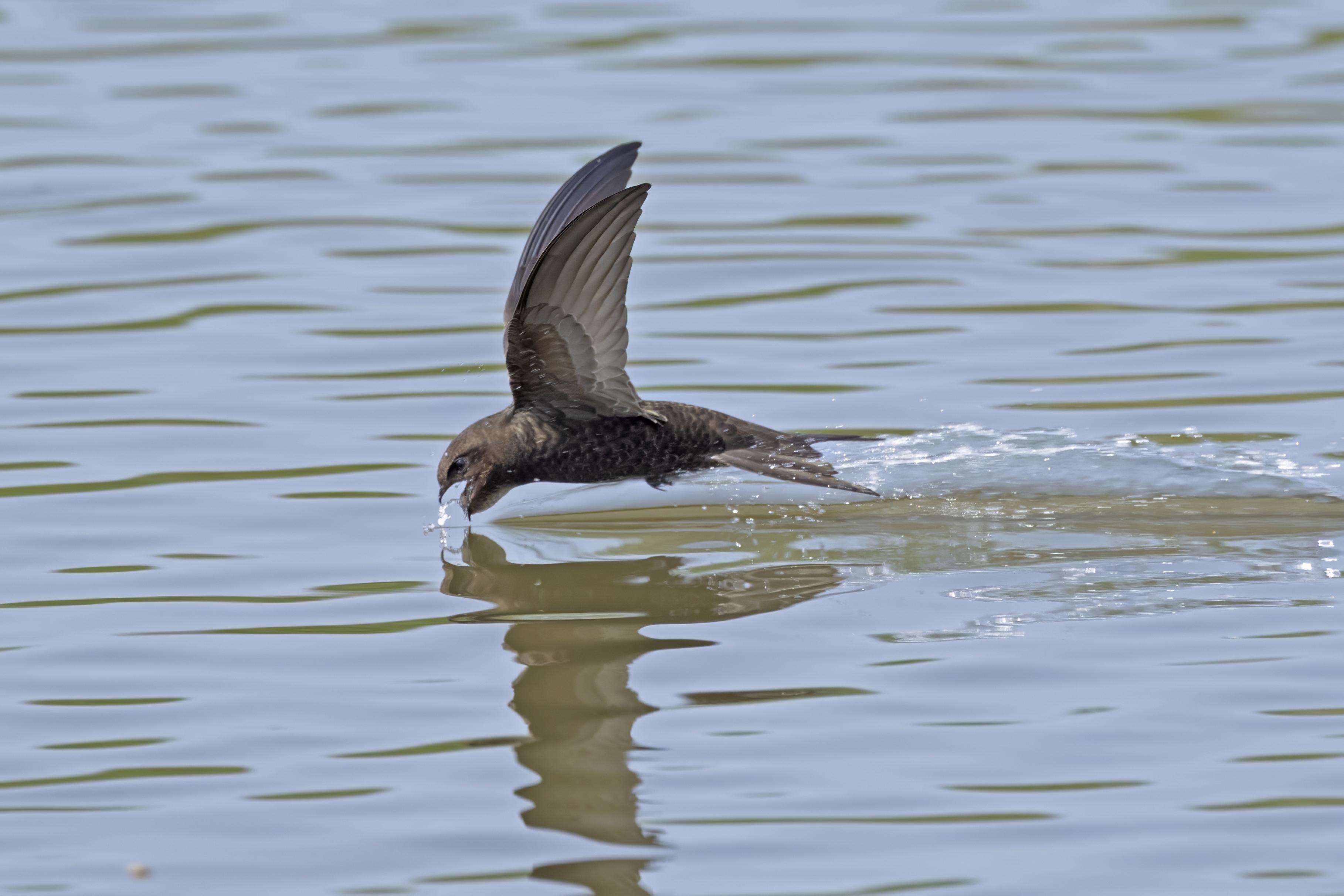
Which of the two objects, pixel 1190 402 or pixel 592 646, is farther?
pixel 1190 402

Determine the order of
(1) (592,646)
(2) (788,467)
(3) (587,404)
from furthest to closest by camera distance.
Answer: (3) (587,404) < (2) (788,467) < (1) (592,646)

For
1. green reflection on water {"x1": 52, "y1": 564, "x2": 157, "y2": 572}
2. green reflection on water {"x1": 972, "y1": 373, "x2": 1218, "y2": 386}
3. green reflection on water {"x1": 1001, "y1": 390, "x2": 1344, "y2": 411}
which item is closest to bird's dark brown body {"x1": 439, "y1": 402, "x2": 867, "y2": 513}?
green reflection on water {"x1": 52, "y1": 564, "x2": 157, "y2": 572}

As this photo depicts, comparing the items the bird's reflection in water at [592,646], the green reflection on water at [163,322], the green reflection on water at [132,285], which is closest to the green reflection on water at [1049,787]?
the bird's reflection in water at [592,646]

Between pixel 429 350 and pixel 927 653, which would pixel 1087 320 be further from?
pixel 927 653

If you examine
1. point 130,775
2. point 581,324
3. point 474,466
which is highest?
point 581,324

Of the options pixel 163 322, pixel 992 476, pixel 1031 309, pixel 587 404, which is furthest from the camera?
pixel 163 322

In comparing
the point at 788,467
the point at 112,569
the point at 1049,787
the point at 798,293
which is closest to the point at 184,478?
the point at 112,569

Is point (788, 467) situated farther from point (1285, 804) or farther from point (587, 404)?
point (1285, 804)

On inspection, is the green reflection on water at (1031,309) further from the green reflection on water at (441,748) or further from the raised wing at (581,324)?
the green reflection on water at (441,748)

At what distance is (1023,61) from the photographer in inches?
527

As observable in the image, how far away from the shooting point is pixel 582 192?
19.9ft

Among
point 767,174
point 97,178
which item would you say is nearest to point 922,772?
point 767,174

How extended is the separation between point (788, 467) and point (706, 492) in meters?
0.71

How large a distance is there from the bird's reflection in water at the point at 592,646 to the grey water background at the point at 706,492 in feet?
0.06
